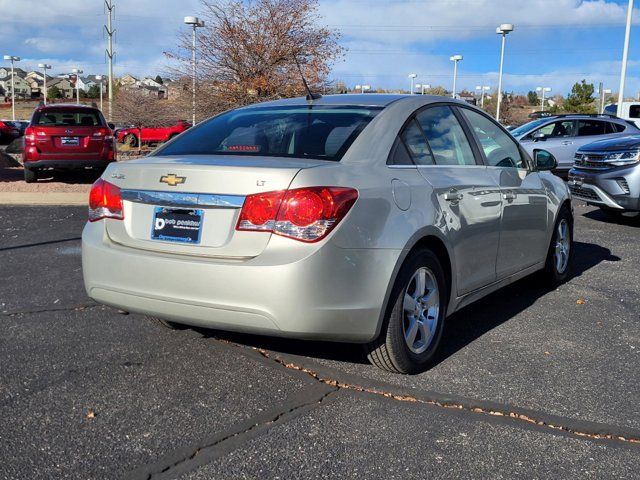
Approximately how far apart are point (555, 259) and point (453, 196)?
2.32 metres

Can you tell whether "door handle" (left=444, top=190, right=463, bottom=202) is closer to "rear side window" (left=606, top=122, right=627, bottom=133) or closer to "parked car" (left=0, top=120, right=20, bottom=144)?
"rear side window" (left=606, top=122, right=627, bottom=133)

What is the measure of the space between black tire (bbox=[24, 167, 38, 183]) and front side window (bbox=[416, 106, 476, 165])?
11.4 m

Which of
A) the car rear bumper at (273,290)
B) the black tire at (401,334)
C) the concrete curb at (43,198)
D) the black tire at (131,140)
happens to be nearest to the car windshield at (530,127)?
the concrete curb at (43,198)

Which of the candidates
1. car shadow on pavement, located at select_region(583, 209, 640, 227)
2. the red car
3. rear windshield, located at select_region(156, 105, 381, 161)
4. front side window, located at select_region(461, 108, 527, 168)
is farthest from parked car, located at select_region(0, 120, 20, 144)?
front side window, located at select_region(461, 108, 527, 168)

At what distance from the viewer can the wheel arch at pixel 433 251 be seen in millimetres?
3639

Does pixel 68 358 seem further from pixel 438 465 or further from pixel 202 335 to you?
pixel 438 465

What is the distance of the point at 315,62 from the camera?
1934cm

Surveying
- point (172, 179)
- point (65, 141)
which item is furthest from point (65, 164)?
point (172, 179)

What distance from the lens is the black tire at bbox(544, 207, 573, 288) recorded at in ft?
19.8

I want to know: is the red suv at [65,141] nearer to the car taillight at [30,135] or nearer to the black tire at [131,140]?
the car taillight at [30,135]

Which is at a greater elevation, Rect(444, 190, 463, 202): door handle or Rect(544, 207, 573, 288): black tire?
Rect(444, 190, 463, 202): door handle

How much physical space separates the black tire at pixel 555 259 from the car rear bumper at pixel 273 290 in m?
2.88

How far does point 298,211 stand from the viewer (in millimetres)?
3363

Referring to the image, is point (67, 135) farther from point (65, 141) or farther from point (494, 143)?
point (494, 143)
